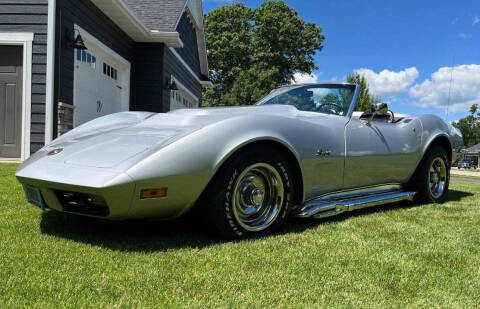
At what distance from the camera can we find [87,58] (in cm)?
804

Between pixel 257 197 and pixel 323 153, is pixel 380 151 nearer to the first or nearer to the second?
pixel 323 153

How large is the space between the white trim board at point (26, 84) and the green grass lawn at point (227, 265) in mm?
4031

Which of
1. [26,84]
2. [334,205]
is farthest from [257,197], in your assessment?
[26,84]

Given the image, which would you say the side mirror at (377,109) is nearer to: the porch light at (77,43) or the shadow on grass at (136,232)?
the shadow on grass at (136,232)

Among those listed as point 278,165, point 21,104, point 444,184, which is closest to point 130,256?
point 278,165

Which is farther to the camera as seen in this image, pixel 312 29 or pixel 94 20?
pixel 312 29

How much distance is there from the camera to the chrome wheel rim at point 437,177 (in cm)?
438

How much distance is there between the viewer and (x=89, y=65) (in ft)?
26.7

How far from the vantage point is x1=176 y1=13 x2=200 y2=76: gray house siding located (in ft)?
44.1

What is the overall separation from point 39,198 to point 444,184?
4.08 metres

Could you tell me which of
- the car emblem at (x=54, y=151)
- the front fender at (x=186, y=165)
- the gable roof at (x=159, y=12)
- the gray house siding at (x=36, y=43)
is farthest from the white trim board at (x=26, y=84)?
the front fender at (x=186, y=165)

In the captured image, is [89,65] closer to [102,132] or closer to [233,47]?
[102,132]

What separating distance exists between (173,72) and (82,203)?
10604 millimetres

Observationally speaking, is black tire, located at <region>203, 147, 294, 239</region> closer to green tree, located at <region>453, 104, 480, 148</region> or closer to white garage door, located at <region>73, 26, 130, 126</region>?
white garage door, located at <region>73, 26, 130, 126</region>
